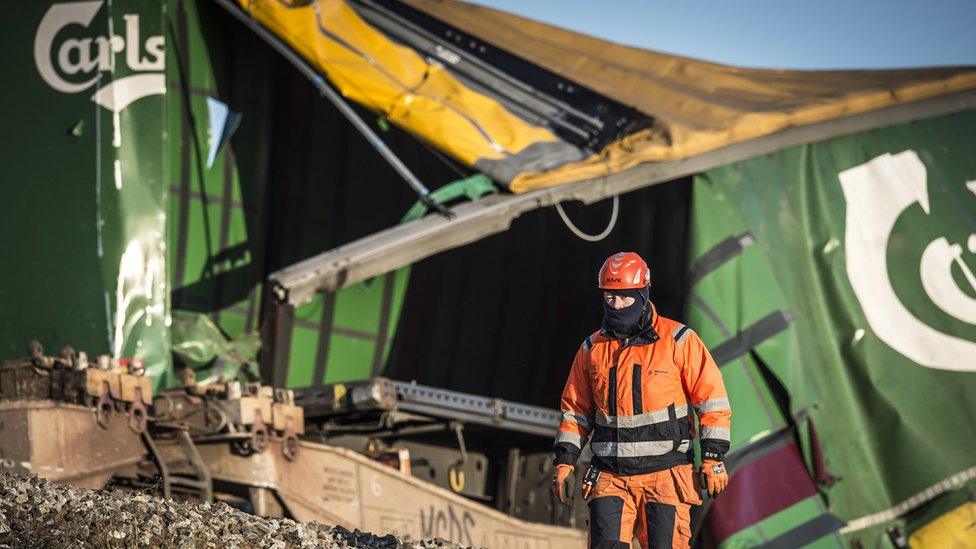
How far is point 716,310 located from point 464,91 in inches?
103

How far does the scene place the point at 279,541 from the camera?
6.51 m

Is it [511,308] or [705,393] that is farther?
[511,308]

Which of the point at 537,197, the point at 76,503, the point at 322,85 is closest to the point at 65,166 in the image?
the point at 322,85

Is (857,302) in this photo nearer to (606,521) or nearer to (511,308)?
(511,308)

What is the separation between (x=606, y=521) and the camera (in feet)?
20.8

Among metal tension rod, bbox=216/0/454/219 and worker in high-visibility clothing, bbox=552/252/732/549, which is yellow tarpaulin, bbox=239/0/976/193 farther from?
worker in high-visibility clothing, bbox=552/252/732/549

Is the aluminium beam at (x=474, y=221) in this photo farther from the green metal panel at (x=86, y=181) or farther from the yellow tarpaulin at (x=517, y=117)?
the green metal panel at (x=86, y=181)

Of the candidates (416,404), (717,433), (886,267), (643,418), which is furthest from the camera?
(886,267)

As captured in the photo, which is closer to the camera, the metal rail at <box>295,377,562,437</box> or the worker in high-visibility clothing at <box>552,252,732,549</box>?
the worker in high-visibility clothing at <box>552,252,732,549</box>

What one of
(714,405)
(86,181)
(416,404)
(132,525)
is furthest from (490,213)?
(132,525)

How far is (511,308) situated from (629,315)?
273 inches

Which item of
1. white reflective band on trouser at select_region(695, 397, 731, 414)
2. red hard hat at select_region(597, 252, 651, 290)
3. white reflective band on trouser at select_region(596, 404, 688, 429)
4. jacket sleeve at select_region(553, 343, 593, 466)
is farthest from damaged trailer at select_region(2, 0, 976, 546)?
white reflective band on trouser at select_region(695, 397, 731, 414)

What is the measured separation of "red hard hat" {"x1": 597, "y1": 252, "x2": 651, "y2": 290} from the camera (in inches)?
256

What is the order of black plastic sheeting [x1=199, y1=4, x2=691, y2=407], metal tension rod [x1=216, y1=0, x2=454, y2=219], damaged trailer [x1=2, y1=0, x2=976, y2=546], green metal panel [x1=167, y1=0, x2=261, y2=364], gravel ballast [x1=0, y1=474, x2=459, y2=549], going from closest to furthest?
gravel ballast [x1=0, y1=474, x2=459, y2=549] < metal tension rod [x1=216, y1=0, x2=454, y2=219] < damaged trailer [x1=2, y1=0, x2=976, y2=546] < green metal panel [x1=167, y1=0, x2=261, y2=364] < black plastic sheeting [x1=199, y1=4, x2=691, y2=407]
